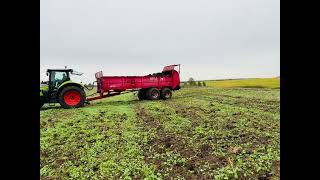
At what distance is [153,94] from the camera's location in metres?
22.5

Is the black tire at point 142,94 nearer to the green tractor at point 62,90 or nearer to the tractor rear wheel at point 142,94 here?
the tractor rear wheel at point 142,94

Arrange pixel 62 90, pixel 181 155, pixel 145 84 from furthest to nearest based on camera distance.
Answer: pixel 145 84 < pixel 62 90 < pixel 181 155

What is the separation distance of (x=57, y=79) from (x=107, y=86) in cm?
336

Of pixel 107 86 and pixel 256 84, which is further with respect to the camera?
pixel 256 84

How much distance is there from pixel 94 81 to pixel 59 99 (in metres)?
4.25

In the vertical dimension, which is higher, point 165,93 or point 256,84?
point 256,84

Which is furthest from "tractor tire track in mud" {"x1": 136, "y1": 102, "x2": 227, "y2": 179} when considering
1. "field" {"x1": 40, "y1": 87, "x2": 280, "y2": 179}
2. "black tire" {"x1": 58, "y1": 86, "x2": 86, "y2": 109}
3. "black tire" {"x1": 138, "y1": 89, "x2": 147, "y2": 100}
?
"black tire" {"x1": 138, "y1": 89, "x2": 147, "y2": 100}

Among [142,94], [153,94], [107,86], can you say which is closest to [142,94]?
[142,94]

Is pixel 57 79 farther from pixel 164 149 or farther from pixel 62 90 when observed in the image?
pixel 164 149

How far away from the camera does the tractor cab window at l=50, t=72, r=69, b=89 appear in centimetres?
1855

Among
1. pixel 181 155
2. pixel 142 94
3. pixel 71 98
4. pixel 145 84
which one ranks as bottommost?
pixel 181 155
